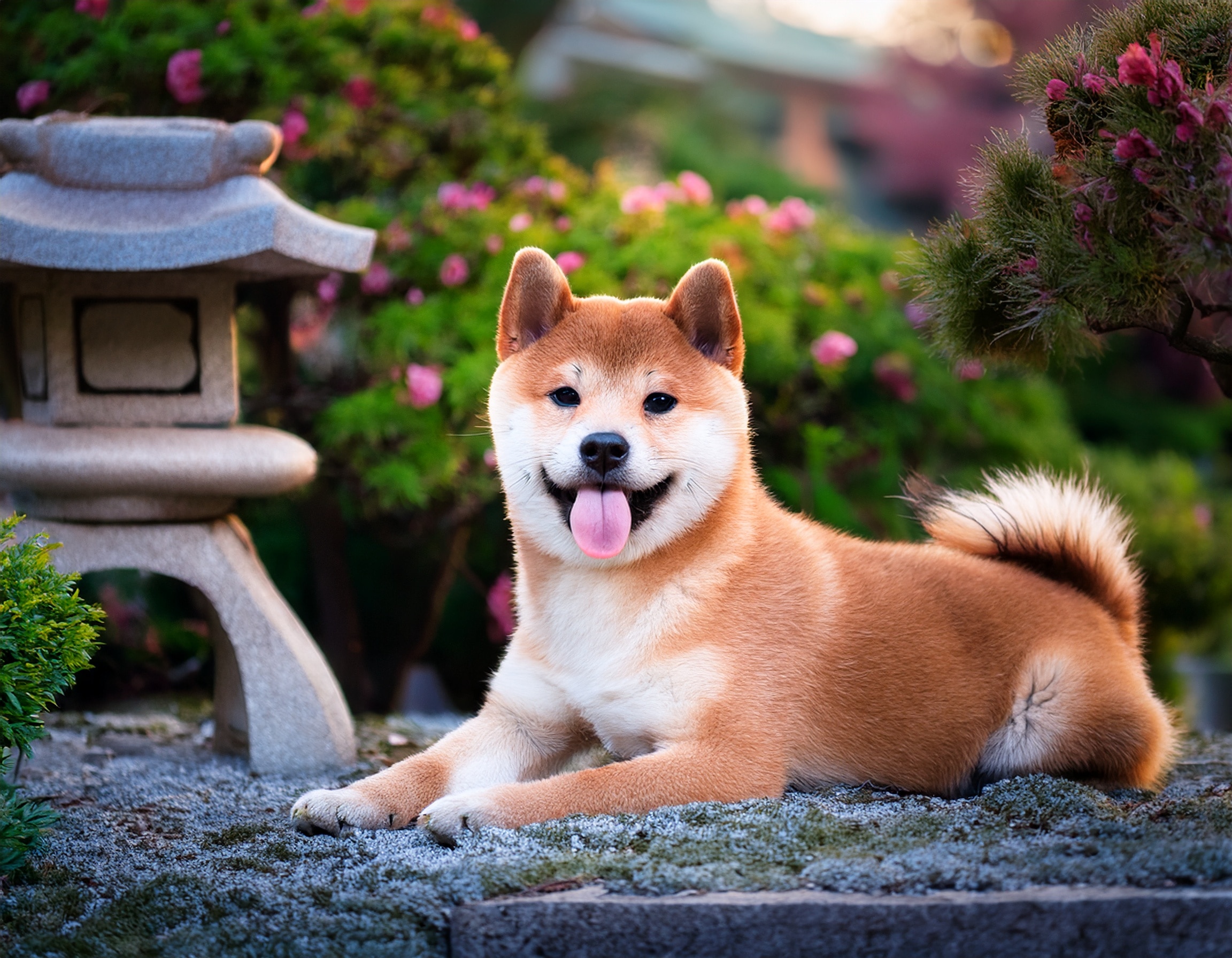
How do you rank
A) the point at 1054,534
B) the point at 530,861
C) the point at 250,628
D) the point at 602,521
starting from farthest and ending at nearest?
the point at 250,628, the point at 1054,534, the point at 602,521, the point at 530,861

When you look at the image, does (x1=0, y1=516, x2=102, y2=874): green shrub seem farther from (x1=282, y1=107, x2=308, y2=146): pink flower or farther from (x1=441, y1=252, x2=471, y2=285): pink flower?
(x1=282, y1=107, x2=308, y2=146): pink flower

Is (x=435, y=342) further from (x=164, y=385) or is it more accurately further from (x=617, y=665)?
(x=617, y=665)

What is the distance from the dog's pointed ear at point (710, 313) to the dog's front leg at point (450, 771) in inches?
38.9

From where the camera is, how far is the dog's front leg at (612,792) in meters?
2.63

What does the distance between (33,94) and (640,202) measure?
2.39m

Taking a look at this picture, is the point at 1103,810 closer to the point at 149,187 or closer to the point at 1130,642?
the point at 1130,642

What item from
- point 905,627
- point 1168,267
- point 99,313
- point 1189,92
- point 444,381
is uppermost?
point 1189,92

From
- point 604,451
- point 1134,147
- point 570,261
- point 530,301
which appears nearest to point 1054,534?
point 1134,147

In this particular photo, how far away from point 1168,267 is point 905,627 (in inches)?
40.4

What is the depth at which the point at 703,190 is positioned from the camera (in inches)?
225

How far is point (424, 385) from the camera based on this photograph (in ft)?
14.6

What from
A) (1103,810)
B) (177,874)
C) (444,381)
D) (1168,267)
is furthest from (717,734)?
(444,381)

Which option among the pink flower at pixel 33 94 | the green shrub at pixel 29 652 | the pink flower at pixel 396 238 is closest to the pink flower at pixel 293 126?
the pink flower at pixel 396 238

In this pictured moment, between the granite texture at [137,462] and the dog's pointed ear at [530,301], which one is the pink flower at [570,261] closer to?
the granite texture at [137,462]
